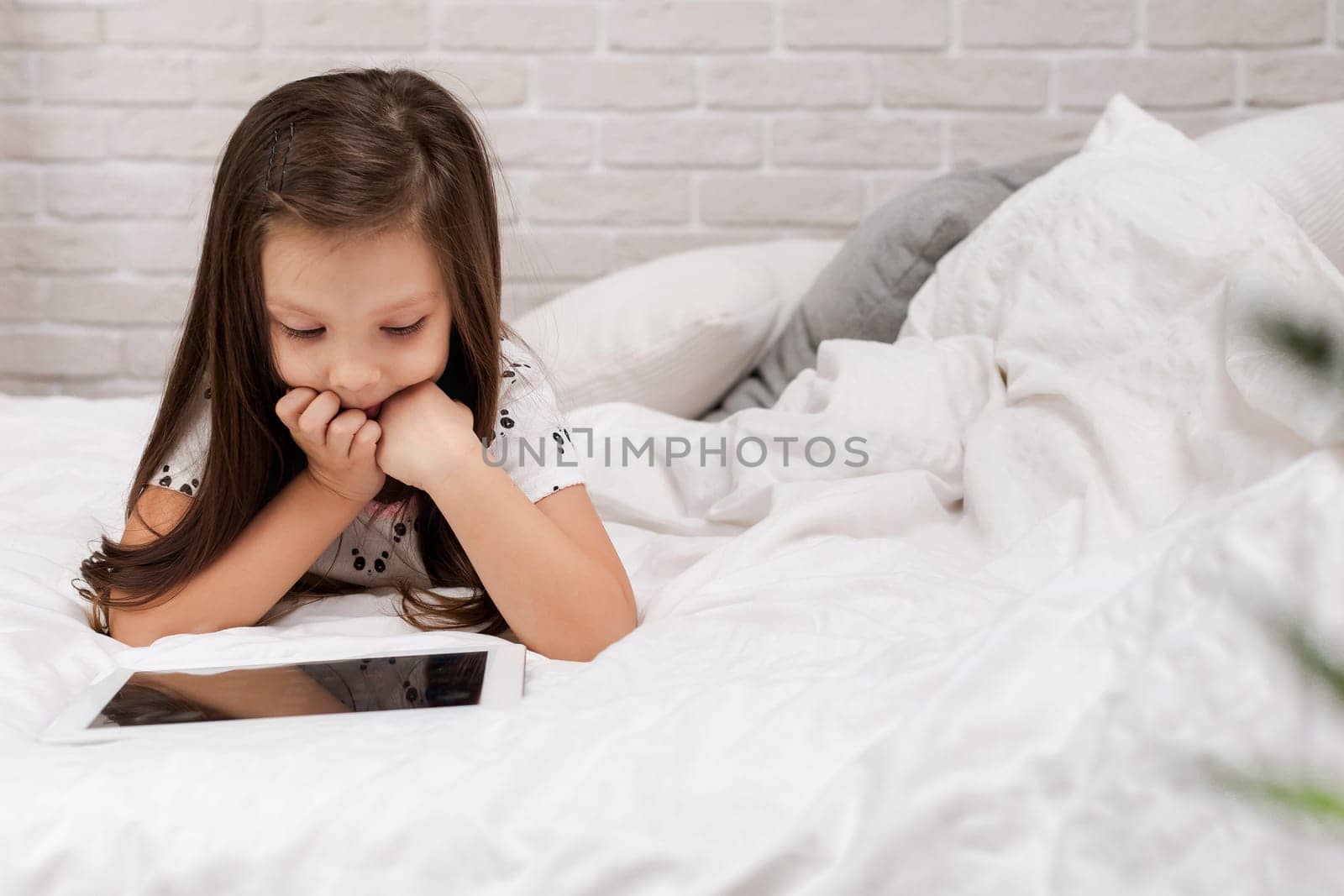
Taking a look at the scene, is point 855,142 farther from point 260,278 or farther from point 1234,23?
point 260,278

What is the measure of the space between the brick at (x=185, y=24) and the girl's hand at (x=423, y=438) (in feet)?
4.61

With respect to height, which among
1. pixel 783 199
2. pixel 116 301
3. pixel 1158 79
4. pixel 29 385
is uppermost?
pixel 1158 79

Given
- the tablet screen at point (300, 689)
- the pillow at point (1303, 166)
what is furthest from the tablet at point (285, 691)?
the pillow at point (1303, 166)

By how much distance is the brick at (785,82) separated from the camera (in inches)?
77.5

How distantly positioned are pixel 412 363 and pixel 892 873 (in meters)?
0.53

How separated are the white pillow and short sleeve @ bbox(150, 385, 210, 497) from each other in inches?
19.6

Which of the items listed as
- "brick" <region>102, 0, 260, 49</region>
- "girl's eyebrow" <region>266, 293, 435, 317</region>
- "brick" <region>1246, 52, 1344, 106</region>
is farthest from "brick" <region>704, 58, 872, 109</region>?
"girl's eyebrow" <region>266, 293, 435, 317</region>

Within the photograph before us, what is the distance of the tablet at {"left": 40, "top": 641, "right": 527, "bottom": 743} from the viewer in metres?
0.64

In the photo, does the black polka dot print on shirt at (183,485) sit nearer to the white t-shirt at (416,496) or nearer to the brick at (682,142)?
the white t-shirt at (416,496)

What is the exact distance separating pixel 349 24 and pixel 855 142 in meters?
0.91

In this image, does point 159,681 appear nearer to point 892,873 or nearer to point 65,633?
point 65,633

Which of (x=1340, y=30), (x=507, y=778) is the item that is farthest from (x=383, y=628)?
(x=1340, y=30)

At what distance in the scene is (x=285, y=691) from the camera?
2.23 ft

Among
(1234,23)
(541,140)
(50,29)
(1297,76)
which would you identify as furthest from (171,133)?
(1297,76)
